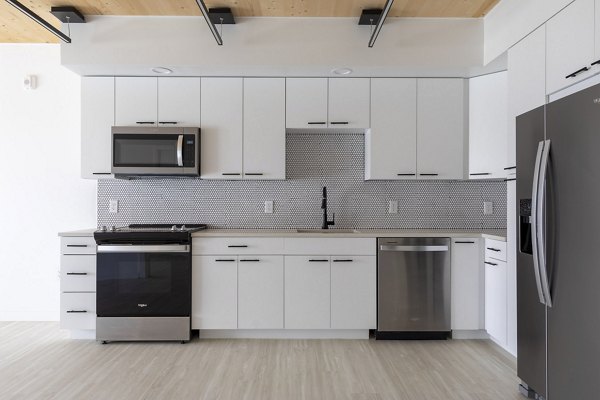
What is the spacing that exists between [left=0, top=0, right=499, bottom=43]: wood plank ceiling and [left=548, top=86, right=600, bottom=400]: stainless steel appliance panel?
1490 millimetres

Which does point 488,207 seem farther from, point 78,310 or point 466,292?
point 78,310

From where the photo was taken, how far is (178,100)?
338 centimetres

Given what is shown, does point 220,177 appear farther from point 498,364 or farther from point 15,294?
point 498,364

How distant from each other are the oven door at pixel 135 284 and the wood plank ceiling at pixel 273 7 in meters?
1.91

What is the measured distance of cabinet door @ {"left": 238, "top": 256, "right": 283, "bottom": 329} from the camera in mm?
3148

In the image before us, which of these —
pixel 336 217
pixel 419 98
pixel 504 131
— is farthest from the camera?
pixel 336 217

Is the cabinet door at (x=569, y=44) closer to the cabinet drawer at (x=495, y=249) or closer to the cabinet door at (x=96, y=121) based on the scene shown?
the cabinet drawer at (x=495, y=249)

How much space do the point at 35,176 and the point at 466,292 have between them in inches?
165

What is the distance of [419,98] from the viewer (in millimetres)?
3377

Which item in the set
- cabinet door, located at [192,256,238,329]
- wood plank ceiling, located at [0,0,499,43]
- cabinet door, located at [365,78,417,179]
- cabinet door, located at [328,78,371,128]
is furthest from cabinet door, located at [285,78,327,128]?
cabinet door, located at [192,256,238,329]

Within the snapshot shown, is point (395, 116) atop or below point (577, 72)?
atop

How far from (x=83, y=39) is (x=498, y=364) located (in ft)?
13.5

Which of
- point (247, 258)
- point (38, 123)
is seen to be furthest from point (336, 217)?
point (38, 123)

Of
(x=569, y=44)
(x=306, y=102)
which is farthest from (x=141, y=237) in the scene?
(x=569, y=44)
